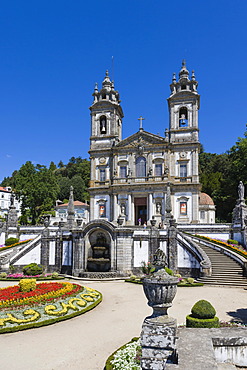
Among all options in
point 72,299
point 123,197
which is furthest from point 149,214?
point 72,299

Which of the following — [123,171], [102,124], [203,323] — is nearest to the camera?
[203,323]

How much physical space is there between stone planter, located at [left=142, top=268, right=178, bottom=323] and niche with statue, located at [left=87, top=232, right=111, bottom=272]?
742 inches

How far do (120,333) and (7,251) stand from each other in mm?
21861

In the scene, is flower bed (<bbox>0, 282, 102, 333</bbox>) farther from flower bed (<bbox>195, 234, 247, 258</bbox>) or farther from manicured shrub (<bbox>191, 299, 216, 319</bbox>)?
flower bed (<bbox>195, 234, 247, 258</bbox>)

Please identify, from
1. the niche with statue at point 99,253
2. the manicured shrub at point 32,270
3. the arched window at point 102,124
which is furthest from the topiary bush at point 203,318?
the arched window at point 102,124

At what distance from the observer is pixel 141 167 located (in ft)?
145

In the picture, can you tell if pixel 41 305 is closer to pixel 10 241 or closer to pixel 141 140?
pixel 10 241

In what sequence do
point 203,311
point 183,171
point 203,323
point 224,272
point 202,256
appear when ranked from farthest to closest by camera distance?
point 183,171 < point 202,256 < point 224,272 < point 203,311 < point 203,323

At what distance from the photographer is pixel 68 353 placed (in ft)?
31.9

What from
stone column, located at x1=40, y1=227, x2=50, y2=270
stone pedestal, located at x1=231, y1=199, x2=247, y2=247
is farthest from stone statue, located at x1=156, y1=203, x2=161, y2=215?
stone column, located at x1=40, y1=227, x2=50, y2=270

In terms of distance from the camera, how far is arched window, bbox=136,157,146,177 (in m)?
44.0

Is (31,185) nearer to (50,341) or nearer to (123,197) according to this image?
(123,197)

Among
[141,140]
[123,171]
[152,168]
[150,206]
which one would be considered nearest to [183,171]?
[152,168]

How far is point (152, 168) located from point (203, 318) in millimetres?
34427
